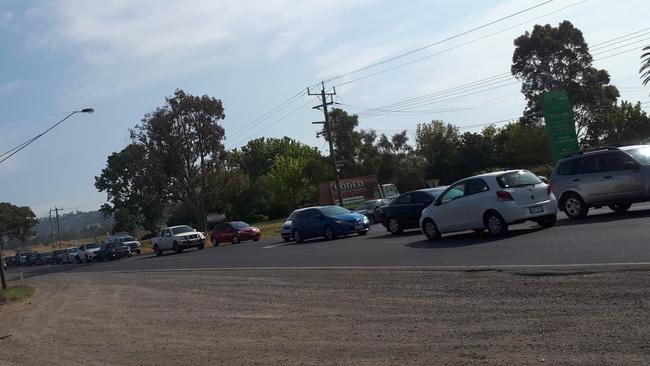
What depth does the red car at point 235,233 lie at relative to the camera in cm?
4281

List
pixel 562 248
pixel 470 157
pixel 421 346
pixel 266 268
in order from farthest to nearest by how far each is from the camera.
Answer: pixel 470 157, pixel 266 268, pixel 562 248, pixel 421 346

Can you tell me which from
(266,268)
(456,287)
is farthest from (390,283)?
(266,268)

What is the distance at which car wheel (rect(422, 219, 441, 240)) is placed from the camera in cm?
1928

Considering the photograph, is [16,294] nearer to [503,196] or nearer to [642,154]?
[503,196]

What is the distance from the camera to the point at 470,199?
1797cm

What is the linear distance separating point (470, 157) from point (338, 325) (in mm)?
68428

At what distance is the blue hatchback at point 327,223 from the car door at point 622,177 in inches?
516

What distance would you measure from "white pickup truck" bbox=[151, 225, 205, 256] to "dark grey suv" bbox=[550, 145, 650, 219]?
28016mm

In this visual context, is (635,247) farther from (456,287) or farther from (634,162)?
(634,162)

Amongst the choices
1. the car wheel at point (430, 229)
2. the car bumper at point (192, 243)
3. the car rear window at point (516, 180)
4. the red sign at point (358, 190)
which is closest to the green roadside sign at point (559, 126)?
the car wheel at point (430, 229)

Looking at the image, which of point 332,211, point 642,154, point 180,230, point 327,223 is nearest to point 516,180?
point 642,154

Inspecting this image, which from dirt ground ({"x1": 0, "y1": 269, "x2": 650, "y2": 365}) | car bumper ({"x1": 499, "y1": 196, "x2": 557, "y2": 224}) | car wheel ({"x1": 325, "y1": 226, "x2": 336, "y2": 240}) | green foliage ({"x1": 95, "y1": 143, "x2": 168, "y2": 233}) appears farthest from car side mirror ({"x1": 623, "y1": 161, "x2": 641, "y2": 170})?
green foliage ({"x1": 95, "y1": 143, "x2": 168, "y2": 233})

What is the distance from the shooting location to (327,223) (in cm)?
3017

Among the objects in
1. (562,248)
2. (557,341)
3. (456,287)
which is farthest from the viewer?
(562,248)
